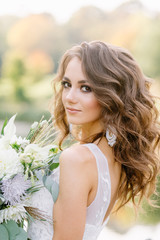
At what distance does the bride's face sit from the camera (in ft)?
6.32

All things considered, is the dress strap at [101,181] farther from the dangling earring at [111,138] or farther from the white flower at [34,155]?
the white flower at [34,155]

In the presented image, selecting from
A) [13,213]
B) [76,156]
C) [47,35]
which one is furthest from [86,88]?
[47,35]

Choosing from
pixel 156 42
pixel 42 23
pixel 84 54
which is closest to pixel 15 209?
pixel 84 54

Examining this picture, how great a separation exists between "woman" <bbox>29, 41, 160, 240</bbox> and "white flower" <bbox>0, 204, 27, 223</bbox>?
0.19 m

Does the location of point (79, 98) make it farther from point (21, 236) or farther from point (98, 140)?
point (21, 236)

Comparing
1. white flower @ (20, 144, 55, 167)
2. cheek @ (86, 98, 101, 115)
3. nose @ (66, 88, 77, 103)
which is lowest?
white flower @ (20, 144, 55, 167)

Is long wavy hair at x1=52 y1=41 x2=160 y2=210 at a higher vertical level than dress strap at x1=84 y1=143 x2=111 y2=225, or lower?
higher

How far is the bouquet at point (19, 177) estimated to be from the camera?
165cm

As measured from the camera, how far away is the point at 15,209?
1.67 metres

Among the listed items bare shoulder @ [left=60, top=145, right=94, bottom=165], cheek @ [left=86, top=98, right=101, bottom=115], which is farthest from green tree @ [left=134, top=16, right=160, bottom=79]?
bare shoulder @ [left=60, top=145, right=94, bottom=165]

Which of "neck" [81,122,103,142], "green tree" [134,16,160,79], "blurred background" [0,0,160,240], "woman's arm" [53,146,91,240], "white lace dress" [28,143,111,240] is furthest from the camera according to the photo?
"blurred background" [0,0,160,240]

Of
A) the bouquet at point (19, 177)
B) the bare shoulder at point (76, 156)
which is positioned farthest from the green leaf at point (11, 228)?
the bare shoulder at point (76, 156)

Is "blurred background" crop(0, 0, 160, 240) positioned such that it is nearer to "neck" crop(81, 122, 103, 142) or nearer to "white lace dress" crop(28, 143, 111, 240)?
Answer: "neck" crop(81, 122, 103, 142)

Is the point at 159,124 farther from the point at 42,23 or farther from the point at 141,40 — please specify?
the point at 42,23
